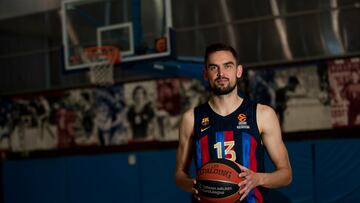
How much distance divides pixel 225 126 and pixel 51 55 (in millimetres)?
9551

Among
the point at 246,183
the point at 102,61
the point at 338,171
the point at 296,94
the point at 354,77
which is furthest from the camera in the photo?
the point at 296,94

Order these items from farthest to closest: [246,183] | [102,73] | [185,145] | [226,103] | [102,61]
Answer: [102,73]
[102,61]
[185,145]
[226,103]
[246,183]

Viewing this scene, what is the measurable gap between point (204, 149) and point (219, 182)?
0.29 m

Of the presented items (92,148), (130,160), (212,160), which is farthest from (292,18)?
(212,160)

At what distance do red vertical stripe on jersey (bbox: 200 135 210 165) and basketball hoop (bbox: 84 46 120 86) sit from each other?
15.8 feet

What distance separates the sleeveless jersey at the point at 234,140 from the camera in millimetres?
3287

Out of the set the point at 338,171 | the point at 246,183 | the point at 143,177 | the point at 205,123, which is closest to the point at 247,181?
the point at 246,183

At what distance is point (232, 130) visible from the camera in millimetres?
3318

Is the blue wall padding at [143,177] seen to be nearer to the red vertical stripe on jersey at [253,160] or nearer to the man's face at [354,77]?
the man's face at [354,77]

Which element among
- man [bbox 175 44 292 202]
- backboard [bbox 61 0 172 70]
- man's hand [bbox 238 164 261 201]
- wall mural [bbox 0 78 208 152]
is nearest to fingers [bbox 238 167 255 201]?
man's hand [bbox 238 164 261 201]

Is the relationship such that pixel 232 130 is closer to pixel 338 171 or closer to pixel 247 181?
pixel 247 181

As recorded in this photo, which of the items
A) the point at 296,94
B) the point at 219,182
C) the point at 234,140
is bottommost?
the point at 219,182

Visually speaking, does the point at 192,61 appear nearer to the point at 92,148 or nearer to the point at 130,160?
the point at 130,160

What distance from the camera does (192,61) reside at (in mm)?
7664
